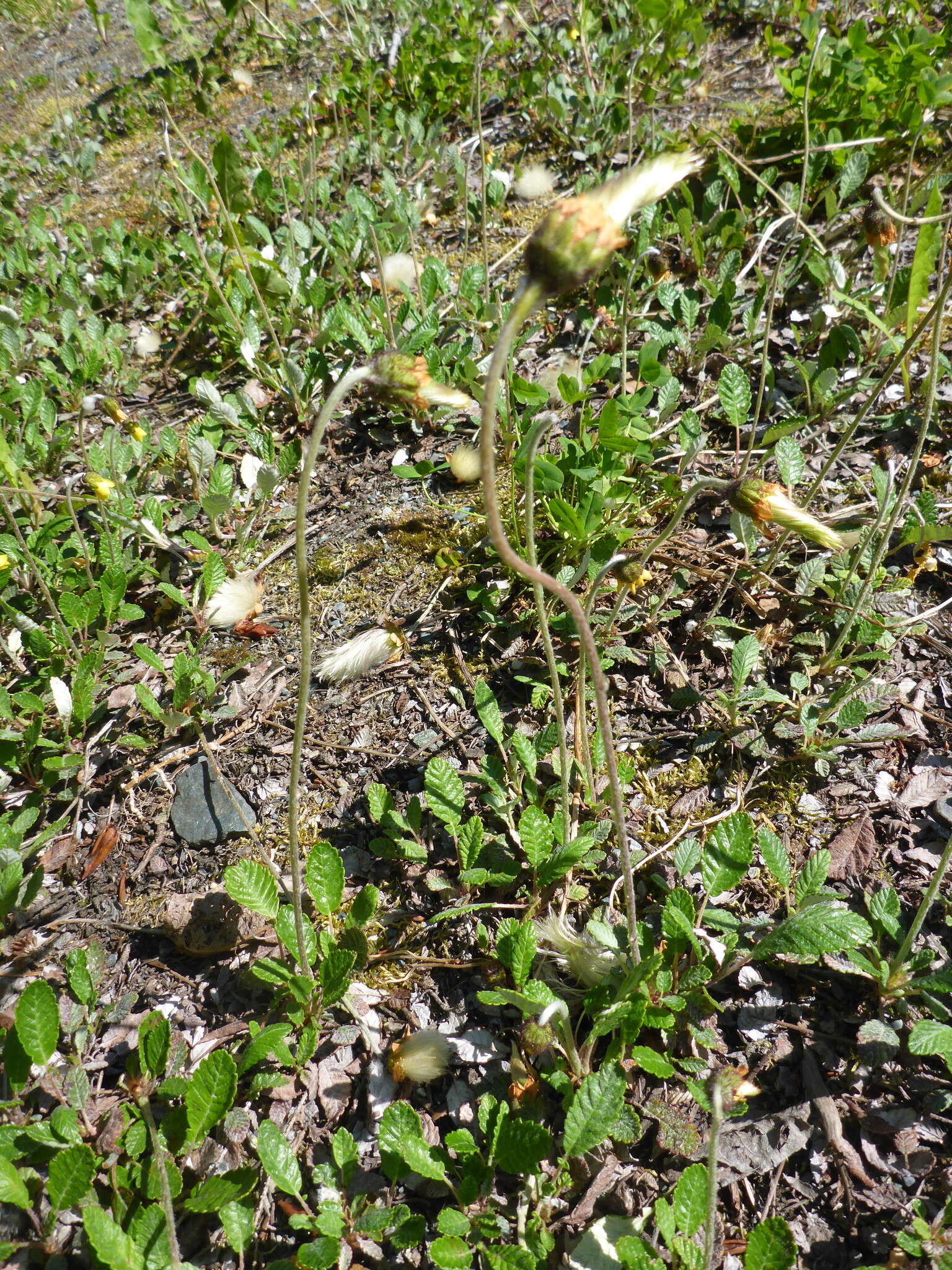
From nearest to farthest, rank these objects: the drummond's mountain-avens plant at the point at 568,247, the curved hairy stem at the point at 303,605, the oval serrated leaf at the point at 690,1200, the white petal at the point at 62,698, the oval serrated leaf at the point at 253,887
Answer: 1. the drummond's mountain-avens plant at the point at 568,247
2. the curved hairy stem at the point at 303,605
3. the oval serrated leaf at the point at 690,1200
4. the oval serrated leaf at the point at 253,887
5. the white petal at the point at 62,698

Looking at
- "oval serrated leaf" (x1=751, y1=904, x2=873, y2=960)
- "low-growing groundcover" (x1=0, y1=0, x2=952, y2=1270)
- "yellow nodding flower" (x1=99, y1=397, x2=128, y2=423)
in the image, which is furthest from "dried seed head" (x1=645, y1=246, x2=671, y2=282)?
"oval serrated leaf" (x1=751, y1=904, x2=873, y2=960)

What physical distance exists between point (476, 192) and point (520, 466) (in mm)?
2041

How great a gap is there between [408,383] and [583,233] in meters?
0.35

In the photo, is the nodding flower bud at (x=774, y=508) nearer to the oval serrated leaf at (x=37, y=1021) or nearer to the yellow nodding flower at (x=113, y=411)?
the oval serrated leaf at (x=37, y=1021)

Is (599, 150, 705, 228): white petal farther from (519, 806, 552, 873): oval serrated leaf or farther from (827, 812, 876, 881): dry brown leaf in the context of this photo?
(827, 812, 876, 881): dry brown leaf

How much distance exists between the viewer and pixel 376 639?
2004 mm

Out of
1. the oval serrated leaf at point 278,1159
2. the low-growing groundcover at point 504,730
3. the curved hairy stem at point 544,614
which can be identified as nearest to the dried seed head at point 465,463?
the low-growing groundcover at point 504,730

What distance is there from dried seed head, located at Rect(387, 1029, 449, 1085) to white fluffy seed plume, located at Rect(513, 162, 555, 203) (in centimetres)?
344

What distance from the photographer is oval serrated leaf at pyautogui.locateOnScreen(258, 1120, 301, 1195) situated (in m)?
1.34

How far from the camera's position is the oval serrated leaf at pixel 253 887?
1586 millimetres

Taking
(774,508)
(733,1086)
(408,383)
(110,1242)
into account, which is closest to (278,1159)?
(110,1242)

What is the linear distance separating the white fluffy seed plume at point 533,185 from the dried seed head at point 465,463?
1829 mm

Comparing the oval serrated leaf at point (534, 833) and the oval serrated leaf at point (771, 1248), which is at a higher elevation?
the oval serrated leaf at point (534, 833)

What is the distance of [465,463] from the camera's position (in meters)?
2.46
